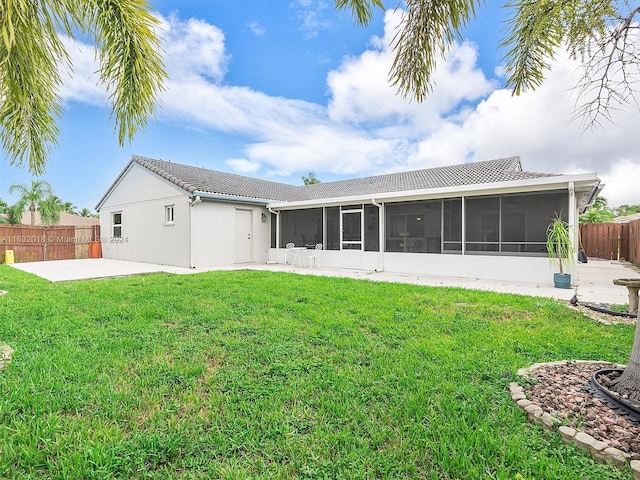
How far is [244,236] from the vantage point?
15.4 m

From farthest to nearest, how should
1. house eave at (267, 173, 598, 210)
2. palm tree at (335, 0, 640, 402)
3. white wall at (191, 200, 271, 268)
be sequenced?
white wall at (191, 200, 271, 268) → house eave at (267, 173, 598, 210) → palm tree at (335, 0, 640, 402)

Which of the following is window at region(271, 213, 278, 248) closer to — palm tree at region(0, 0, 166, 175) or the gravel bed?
palm tree at region(0, 0, 166, 175)

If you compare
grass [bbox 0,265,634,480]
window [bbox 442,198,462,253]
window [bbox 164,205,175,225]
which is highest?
window [bbox 164,205,175,225]

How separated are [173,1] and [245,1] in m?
2.42

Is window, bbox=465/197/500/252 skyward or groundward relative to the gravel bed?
skyward

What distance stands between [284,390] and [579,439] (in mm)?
2318

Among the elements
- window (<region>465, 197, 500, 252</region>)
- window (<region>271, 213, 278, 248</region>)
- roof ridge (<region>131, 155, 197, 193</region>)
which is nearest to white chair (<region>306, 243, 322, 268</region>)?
window (<region>271, 213, 278, 248</region>)

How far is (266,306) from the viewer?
21.5 ft

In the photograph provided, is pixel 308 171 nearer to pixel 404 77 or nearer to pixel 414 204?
pixel 414 204

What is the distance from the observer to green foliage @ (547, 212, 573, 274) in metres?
8.70

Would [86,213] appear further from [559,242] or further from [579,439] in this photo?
[579,439]

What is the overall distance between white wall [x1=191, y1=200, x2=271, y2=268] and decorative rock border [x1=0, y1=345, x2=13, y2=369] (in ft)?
30.7

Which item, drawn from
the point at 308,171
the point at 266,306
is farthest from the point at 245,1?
the point at 308,171

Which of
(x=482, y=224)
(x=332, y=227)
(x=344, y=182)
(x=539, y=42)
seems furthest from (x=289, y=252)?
(x=539, y=42)
